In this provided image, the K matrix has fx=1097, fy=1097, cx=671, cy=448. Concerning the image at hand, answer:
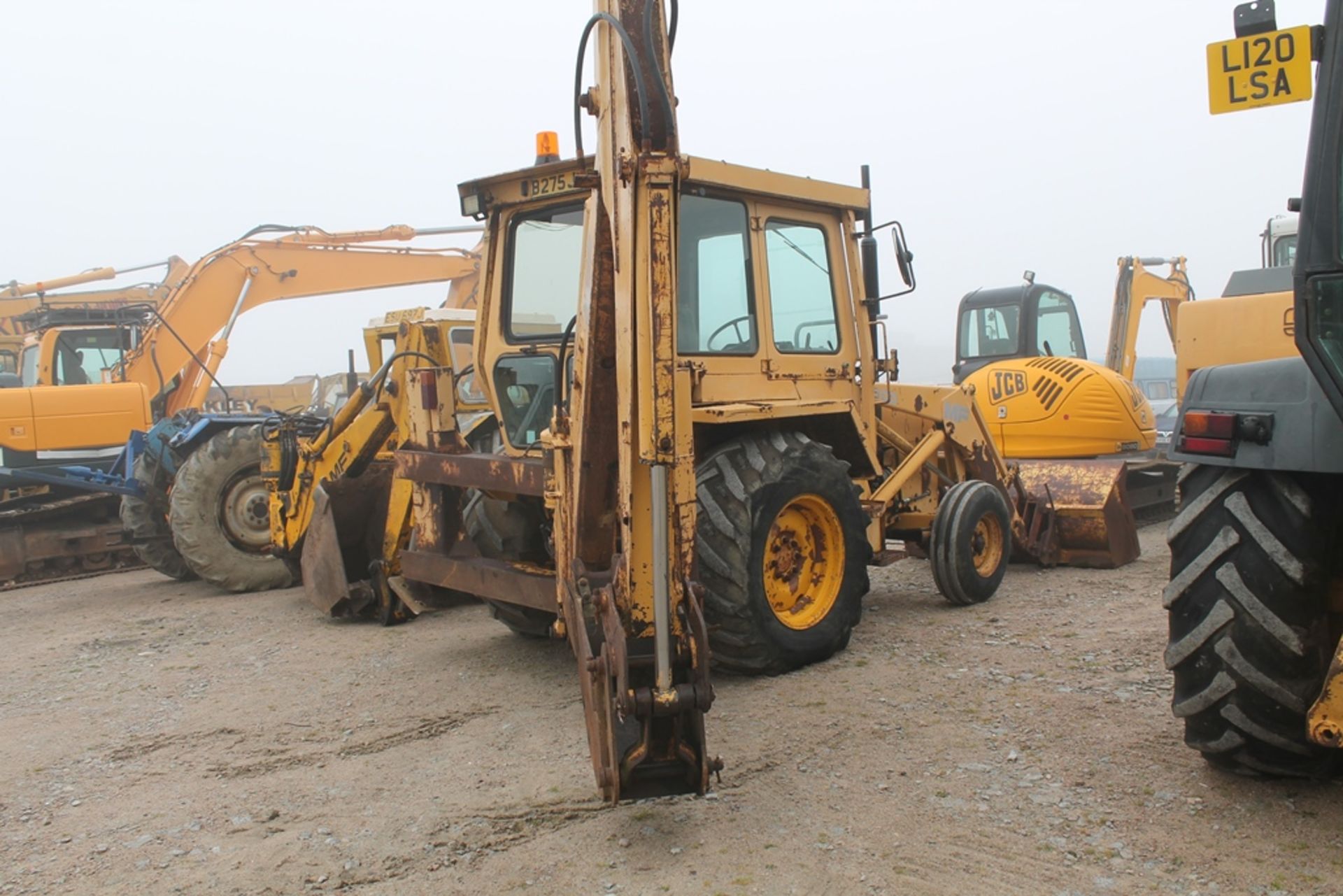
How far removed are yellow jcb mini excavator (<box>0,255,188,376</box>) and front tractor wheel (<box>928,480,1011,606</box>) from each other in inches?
352

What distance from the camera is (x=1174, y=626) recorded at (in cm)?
344

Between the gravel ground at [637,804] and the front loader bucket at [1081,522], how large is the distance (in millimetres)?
1521

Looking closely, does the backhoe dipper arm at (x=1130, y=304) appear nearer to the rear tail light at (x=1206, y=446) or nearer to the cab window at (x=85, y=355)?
the rear tail light at (x=1206, y=446)

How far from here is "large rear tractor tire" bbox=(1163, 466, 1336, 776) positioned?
3.21 meters

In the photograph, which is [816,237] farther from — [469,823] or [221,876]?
[221,876]

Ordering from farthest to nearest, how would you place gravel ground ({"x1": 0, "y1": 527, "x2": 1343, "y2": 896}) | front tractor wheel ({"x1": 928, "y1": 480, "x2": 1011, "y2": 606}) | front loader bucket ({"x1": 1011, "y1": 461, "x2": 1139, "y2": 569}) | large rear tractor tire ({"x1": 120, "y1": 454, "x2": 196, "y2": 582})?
large rear tractor tire ({"x1": 120, "y1": 454, "x2": 196, "y2": 582}) → front loader bucket ({"x1": 1011, "y1": 461, "x2": 1139, "y2": 569}) → front tractor wheel ({"x1": 928, "y1": 480, "x2": 1011, "y2": 606}) → gravel ground ({"x1": 0, "y1": 527, "x2": 1343, "y2": 896})

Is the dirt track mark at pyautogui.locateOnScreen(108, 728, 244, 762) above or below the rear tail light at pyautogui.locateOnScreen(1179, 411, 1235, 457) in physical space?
below

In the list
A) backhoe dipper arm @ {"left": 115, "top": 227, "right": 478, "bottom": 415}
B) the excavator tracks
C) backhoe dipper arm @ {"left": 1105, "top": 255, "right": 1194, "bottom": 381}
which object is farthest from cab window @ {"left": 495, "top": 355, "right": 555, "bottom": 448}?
backhoe dipper arm @ {"left": 1105, "top": 255, "right": 1194, "bottom": 381}

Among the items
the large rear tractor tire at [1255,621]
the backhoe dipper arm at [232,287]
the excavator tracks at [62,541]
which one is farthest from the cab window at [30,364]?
the large rear tractor tire at [1255,621]

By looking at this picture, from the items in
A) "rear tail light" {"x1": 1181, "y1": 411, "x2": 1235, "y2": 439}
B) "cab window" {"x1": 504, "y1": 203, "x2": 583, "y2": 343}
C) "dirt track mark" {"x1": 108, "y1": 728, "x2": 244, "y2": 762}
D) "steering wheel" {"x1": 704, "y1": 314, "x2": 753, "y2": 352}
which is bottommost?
"dirt track mark" {"x1": 108, "y1": 728, "x2": 244, "y2": 762}

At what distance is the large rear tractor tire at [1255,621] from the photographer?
10.5ft

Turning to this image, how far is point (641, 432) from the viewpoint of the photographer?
337 cm

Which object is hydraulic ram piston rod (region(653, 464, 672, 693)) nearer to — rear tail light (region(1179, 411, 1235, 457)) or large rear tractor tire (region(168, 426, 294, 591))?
rear tail light (region(1179, 411, 1235, 457))

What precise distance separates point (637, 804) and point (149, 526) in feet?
21.5
